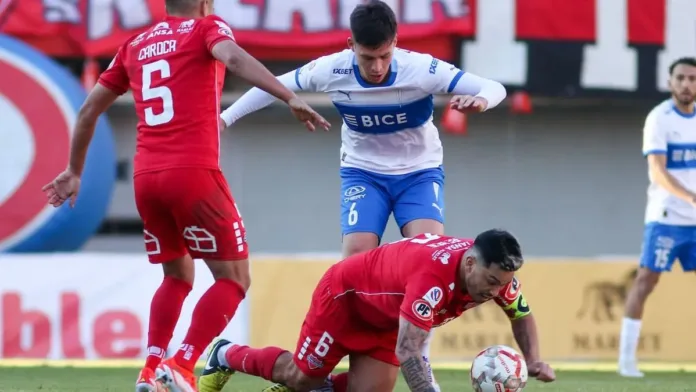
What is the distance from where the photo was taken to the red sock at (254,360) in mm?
6520

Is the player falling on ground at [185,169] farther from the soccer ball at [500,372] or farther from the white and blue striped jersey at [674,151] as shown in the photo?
the white and blue striped jersey at [674,151]

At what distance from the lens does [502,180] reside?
1712 centimetres

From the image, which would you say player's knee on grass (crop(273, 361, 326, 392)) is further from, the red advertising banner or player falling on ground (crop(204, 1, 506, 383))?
the red advertising banner

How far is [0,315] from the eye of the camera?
1126 cm

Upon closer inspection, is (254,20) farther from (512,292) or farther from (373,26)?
(512,292)

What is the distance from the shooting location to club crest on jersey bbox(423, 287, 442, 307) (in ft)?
17.6

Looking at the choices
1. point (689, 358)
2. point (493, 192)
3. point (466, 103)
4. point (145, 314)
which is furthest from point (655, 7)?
point (466, 103)

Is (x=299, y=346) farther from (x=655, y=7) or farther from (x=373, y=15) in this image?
(x=655, y=7)

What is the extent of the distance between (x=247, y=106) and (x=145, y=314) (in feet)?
15.4

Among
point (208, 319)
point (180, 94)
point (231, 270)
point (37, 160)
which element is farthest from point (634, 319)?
point (37, 160)

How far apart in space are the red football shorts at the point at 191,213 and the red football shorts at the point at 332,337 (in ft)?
1.57

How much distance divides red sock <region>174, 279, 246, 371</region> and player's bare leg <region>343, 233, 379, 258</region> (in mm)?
1190

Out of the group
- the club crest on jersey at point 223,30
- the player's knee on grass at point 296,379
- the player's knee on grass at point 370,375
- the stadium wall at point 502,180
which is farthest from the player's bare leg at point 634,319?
the stadium wall at point 502,180

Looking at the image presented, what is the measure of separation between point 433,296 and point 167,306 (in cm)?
147
